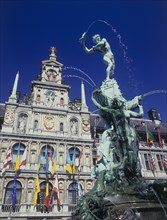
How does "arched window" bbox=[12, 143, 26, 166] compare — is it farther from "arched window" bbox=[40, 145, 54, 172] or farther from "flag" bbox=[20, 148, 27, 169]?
"arched window" bbox=[40, 145, 54, 172]

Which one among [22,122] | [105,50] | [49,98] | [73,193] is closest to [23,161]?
[22,122]

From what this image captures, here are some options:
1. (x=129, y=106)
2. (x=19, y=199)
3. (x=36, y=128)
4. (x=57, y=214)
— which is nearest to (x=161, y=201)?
(x=129, y=106)

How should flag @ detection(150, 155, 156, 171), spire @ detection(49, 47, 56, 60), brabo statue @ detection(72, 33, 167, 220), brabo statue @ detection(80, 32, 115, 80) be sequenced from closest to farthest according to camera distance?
brabo statue @ detection(72, 33, 167, 220), brabo statue @ detection(80, 32, 115, 80), flag @ detection(150, 155, 156, 171), spire @ detection(49, 47, 56, 60)

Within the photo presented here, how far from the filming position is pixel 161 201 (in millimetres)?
5484

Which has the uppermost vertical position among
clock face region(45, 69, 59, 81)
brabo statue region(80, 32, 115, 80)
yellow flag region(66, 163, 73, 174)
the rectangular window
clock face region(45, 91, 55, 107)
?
clock face region(45, 69, 59, 81)

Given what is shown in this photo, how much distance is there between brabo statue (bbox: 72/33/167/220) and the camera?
5.18m

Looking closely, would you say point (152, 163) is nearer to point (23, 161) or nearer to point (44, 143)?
point (44, 143)

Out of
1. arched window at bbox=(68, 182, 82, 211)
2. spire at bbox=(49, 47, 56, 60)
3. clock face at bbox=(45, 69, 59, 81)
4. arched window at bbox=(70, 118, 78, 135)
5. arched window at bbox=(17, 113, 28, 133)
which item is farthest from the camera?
spire at bbox=(49, 47, 56, 60)

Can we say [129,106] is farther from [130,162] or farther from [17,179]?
[17,179]

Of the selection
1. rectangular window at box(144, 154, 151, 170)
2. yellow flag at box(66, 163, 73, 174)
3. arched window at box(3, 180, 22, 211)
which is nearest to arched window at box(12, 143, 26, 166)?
arched window at box(3, 180, 22, 211)

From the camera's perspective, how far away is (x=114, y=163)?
772 cm

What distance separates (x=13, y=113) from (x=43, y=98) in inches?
160

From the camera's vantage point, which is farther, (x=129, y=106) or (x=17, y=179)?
(x=17, y=179)

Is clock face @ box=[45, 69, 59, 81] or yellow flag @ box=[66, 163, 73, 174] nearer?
yellow flag @ box=[66, 163, 73, 174]
